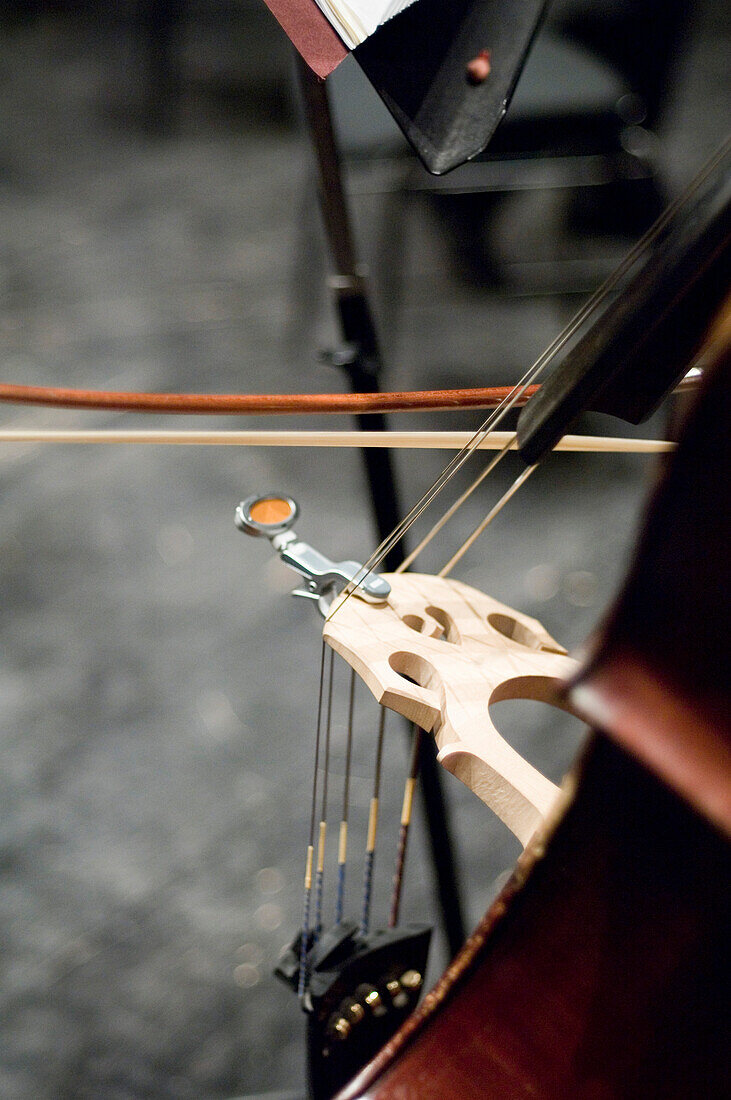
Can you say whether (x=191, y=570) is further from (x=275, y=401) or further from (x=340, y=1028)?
(x=340, y=1028)

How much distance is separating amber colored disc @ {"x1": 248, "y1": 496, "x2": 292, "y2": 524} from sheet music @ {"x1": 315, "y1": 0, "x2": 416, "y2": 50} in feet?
1.38

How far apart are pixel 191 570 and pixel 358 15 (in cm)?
147

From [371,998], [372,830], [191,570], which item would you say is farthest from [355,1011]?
[191,570]

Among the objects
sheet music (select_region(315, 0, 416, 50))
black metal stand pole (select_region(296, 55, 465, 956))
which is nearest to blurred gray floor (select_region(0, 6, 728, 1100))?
black metal stand pole (select_region(296, 55, 465, 956))

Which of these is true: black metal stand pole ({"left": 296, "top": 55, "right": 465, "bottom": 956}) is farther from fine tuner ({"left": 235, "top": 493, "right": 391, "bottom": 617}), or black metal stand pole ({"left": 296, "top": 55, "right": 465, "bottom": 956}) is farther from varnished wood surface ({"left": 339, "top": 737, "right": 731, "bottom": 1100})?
varnished wood surface ({"left": 339, "top": 737, "right": 731, "bottom": 1100})

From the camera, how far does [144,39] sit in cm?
411

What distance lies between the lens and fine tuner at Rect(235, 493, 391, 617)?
28.7 inches

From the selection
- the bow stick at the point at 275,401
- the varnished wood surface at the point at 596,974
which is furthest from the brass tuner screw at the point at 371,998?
the bow stick at the point at 275,401

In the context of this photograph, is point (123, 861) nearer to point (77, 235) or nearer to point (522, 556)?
point (522, 556)

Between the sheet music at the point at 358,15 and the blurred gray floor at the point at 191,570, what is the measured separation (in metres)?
1.28

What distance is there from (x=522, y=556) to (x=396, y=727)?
1.75ft

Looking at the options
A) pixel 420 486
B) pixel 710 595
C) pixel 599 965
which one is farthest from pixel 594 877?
pixel 420 486

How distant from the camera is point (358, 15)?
2.60ft

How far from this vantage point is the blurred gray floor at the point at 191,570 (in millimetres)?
1442
